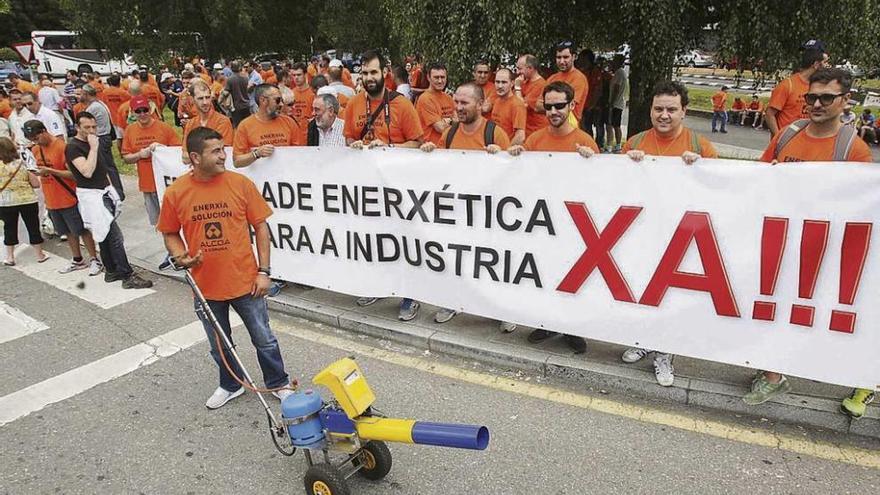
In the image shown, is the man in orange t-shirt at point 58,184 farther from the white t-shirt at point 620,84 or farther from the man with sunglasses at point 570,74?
the white t-shirt at point 620,84

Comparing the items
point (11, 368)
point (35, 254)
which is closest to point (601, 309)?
point (11, 368)

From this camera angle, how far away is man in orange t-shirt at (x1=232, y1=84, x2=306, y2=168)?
548 centimetres

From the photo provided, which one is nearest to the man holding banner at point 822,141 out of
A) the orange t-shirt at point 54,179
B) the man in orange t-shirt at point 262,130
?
the man in orange t-shirt at point 262,130

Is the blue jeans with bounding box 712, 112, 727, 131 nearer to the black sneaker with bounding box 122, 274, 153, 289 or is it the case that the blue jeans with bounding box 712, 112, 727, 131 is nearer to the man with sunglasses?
the man with sunglasses

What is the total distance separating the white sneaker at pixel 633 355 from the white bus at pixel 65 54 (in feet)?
135

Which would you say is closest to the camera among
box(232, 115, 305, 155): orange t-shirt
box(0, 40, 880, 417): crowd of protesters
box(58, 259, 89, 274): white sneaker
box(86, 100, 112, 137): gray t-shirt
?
box(0, 40, 880, 417): crowd of protesters

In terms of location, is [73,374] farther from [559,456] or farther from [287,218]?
[559,456]

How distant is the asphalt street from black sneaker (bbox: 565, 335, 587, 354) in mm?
329

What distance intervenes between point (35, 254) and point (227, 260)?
556 centimetres

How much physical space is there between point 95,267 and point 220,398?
3.85m

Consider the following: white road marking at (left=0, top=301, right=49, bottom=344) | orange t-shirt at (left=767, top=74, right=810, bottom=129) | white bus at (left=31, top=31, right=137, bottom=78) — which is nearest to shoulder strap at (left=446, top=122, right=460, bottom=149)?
orange t-shirt at (left=767, top=74, right=810, bottom=129)

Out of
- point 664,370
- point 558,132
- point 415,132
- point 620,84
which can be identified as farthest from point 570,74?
point 620,84

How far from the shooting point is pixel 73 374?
4652 mm

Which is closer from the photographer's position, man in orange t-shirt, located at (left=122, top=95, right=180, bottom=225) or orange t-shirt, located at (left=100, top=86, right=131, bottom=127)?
man in orange t-shirt, located at (left=122, top=95, right=180, bottom=225)
